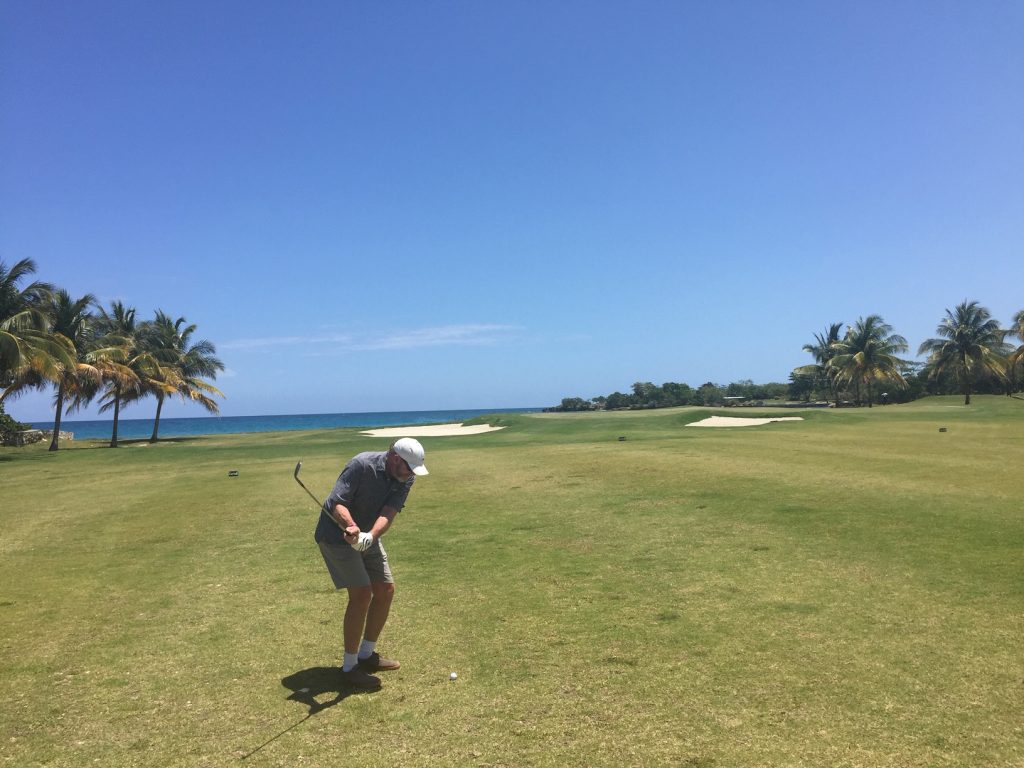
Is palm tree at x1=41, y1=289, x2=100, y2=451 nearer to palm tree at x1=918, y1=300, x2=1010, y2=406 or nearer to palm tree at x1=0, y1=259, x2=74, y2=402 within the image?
palm tree at x1=0, y1=259, x2=74, y2=402

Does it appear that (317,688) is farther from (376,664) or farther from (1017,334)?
(1017,334)

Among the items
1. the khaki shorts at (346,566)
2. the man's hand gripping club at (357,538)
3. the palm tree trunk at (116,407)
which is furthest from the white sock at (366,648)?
the palm tree trunk at (116,407)

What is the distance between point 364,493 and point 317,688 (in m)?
1.78

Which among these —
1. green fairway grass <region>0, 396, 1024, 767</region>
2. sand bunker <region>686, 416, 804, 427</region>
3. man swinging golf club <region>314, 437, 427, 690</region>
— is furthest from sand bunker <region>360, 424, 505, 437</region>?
man swinging golf club <region>314, 437, 427, 690</region>

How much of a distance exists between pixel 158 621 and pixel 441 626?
347cm

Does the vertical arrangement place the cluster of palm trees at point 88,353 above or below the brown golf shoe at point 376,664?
above

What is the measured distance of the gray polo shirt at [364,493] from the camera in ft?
21.2

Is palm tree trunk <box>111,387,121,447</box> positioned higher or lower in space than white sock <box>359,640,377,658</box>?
higher

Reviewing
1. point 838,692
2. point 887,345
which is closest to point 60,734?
point 838,692

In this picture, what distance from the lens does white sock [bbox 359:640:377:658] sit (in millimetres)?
6473

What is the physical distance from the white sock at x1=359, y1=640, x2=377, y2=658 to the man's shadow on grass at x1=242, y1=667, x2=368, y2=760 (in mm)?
268

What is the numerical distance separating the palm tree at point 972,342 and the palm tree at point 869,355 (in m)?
4.59

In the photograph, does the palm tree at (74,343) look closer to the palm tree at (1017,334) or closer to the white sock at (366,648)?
the white sock at (366,648)

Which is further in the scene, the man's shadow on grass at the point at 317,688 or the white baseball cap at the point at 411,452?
the white baseball cap at the point at 411,452
